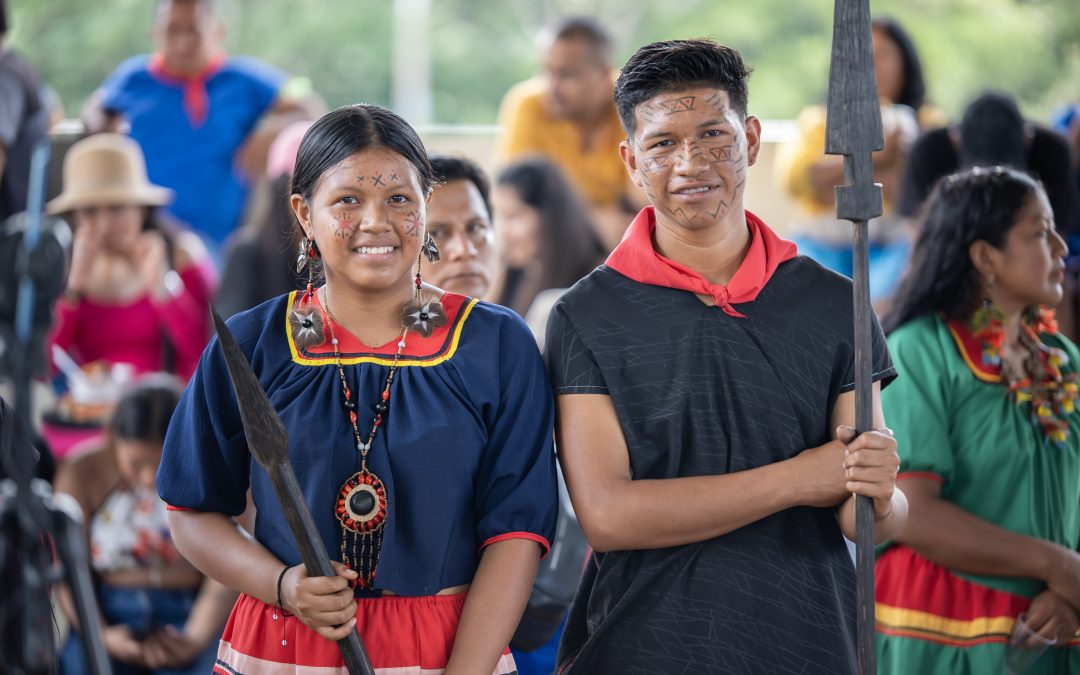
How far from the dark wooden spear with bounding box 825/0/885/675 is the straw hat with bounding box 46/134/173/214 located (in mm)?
3757

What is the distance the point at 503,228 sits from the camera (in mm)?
5047

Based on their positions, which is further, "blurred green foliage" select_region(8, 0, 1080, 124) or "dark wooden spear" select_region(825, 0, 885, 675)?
"blurred green foliage" select_region(8, 0, 1080, 124)

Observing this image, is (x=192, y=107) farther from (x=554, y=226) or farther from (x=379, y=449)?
(x=379, y=449)

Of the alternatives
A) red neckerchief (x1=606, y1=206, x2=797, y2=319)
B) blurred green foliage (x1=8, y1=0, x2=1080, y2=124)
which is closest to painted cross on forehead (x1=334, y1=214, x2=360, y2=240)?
red neckerchief (x1=606, y1=206, x2=797, y2=319)

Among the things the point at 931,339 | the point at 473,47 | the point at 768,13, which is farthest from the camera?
the point at 473,47

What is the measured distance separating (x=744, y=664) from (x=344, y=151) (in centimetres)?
108

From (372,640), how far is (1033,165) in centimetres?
321

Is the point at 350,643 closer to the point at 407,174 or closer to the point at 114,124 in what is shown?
the point at 407,174

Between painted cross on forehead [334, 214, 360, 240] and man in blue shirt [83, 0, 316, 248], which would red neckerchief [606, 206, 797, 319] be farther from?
man in blue shirt [83, 0, 316, 248]

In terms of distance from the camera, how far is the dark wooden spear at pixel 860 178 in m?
2.16

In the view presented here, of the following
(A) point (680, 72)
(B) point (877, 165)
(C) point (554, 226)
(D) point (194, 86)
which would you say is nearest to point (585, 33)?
(C) point (554, 226)

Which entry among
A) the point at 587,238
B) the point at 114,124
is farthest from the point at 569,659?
the point at 114,124

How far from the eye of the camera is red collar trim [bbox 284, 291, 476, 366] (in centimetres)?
228

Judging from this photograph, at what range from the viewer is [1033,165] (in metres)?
4.56
